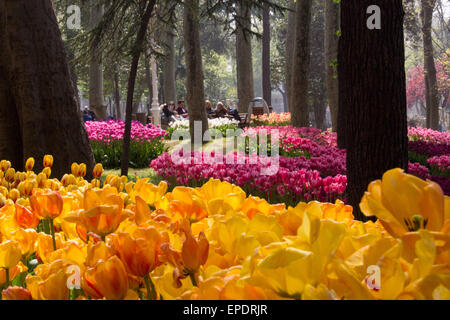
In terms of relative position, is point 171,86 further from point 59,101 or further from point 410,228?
point 410,228

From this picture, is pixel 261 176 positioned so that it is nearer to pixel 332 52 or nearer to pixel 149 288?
pixel 149 288

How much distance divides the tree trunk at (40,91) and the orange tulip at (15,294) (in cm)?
545

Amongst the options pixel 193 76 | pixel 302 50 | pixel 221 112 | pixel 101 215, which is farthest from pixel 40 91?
pixel 221 112

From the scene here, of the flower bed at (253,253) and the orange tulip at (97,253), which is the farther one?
the orange tulip at (97,253)

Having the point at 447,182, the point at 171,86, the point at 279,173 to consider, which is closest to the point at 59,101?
the point at 279,173

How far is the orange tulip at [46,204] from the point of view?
4.12 feet

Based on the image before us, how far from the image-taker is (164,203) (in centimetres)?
140

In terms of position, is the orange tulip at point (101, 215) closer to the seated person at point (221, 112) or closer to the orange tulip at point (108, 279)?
the orange tulip at point (108, 279)

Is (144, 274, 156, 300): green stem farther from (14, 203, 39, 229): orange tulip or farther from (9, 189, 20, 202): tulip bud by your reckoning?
(9, 189, 20, 202): tulip bud

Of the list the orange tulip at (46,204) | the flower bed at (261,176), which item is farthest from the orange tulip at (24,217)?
the flower bed at (261,176)

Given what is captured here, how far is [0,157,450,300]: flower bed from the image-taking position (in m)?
0.63

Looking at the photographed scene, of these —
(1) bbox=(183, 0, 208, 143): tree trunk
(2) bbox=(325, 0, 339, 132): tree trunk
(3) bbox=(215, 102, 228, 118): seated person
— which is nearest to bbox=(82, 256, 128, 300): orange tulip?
(1) bbox=(183, 0, 208, 143): tree trunk

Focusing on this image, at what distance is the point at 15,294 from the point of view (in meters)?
0.74
